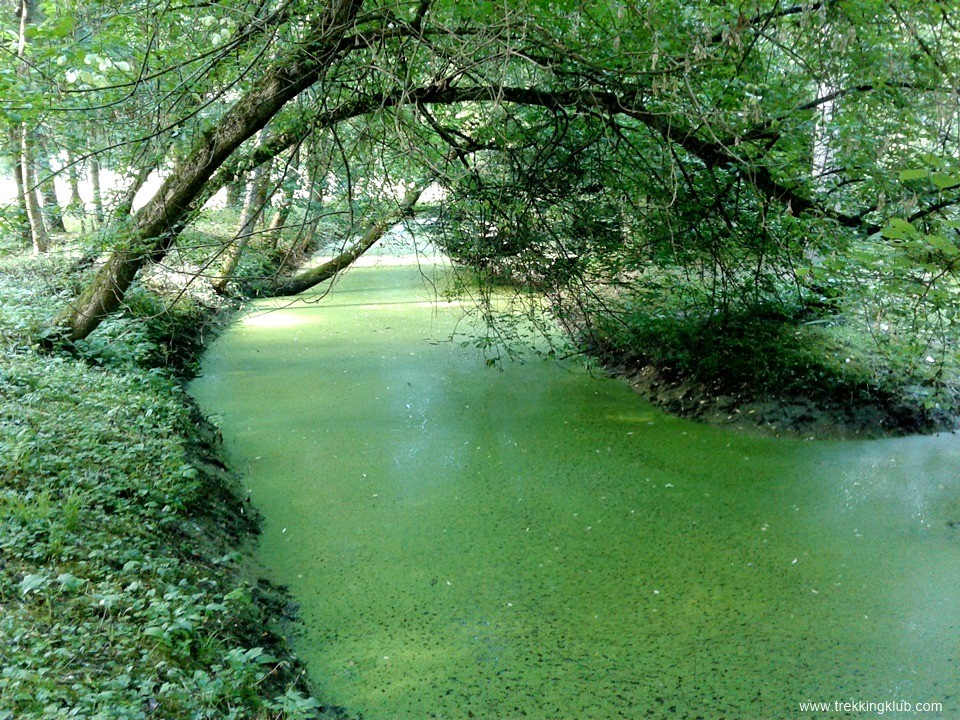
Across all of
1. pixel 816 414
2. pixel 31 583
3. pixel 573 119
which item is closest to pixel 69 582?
pixel 31 583

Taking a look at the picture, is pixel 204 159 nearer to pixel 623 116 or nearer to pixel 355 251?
pixel 355 251

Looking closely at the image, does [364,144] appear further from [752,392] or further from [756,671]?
[752,392]

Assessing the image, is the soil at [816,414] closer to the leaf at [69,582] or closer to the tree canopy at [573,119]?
the tree canopy at [573,119]

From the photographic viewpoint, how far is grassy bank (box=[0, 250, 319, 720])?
199cm

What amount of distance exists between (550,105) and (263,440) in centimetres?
262

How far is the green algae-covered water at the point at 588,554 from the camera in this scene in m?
2.58

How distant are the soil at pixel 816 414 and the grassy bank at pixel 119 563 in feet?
9.70

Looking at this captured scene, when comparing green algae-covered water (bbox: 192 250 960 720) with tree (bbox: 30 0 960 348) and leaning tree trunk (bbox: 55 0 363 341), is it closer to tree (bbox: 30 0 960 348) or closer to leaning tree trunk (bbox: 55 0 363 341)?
leaning tree trunk (bbox: 55 0 363 341)

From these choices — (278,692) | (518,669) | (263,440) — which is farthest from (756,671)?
(263,440)

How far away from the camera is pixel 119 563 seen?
2596mm

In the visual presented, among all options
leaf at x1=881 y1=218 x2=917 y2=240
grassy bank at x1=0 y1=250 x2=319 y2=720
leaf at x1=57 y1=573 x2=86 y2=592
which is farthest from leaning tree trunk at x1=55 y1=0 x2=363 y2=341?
leaf at x1=881 y1=218 x2=917 y2=240

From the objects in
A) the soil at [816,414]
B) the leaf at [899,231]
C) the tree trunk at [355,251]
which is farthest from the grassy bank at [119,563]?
the soil at [816,414]

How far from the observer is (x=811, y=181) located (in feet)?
12.9

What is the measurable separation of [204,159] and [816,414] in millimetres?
3751
